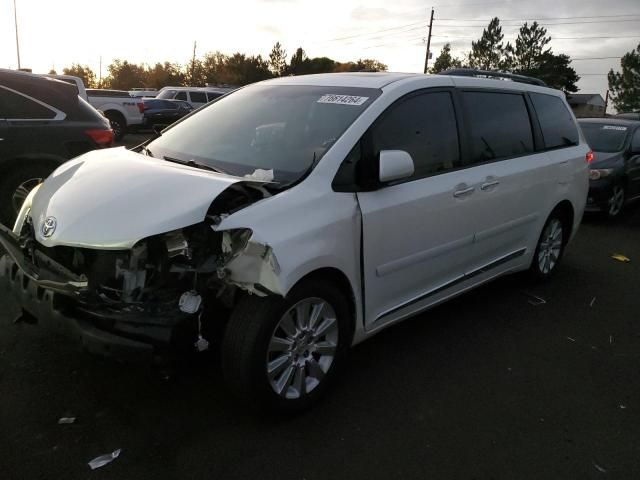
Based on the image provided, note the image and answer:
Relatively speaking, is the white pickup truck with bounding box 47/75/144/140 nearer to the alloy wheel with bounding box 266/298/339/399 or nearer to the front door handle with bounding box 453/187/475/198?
the front door handle with bounding box 453/187/475/198

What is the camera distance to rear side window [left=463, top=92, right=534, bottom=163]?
3873 millimetres

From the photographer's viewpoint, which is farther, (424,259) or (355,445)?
(424,259)

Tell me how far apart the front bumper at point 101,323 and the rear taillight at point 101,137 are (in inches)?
124

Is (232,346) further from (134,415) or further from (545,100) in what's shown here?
(545,100)

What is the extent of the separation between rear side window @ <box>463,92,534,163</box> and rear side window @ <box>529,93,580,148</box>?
259mm

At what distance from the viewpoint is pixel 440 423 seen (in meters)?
2.90

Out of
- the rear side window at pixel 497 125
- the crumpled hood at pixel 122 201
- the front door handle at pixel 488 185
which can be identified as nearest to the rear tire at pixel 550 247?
the rear side window at pixel 497 125

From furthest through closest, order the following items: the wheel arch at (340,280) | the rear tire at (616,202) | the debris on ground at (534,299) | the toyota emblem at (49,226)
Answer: the rear tire at (616,202), the debris on ground at (534,299), the wheel arch at (340,280), the toyota emblem at (49,226)

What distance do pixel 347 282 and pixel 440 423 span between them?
0.90 m

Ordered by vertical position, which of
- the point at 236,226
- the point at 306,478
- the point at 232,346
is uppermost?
the point at 236,226

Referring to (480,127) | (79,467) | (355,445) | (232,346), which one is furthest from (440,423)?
(480,127)

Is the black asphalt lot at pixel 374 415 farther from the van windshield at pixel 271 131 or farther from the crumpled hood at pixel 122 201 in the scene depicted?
the van windshield at pixel 271 131

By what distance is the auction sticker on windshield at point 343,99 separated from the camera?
3262mm

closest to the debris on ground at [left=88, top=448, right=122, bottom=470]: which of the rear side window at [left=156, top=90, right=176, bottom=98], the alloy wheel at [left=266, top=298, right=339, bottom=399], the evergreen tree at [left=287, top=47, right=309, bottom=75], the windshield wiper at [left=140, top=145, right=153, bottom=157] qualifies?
the alloy wheel at [left=266, top=298, right=339, bottom=399]
